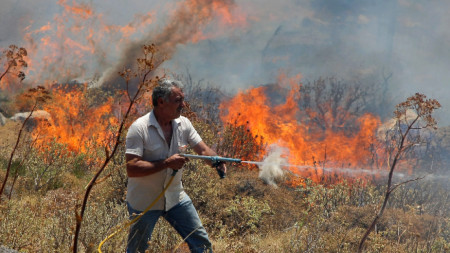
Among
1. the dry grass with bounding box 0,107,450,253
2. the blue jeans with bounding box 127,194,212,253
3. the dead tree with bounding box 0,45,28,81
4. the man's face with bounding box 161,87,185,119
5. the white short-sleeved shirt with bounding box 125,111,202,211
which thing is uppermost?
the dead tree with bounding box 0,45,28,81

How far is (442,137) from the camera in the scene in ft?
45.4

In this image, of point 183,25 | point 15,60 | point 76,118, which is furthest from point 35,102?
point 183,25

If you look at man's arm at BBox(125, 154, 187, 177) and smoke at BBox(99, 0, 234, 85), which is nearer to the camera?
man's arm at BBox(125, 154, 187, 177)

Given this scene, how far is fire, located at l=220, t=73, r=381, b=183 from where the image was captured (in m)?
11.1

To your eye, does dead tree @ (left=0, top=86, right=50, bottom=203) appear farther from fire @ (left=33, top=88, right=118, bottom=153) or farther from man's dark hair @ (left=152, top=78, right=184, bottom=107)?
fire @ (left=33, top=88, right=118, bottom=153)

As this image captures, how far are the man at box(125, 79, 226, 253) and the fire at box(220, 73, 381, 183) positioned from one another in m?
6.49

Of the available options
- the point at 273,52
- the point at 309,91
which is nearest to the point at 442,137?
the point at 309,91

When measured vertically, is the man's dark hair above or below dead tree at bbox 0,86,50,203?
above

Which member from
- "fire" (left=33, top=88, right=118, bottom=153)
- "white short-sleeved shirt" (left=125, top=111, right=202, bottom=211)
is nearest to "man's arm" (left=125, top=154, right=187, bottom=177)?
"white short-sleeved shirt" (left=125, top=111, right=202, bottom=211)

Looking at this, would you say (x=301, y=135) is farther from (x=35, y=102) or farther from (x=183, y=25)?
(x=35, y=102)

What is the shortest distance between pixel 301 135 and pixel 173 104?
11.1 meters

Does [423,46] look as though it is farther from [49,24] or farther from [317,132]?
[49,24]

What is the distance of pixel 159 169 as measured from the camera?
2.83 metres

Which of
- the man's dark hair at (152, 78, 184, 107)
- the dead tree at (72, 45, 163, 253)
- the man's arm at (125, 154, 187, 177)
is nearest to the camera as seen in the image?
the dead tree at (72, 45, 163, 253)
